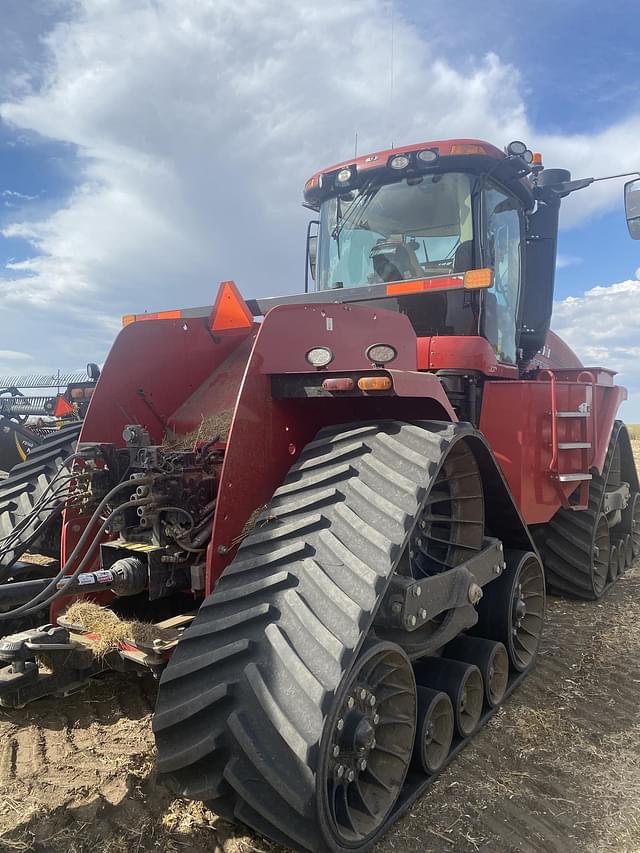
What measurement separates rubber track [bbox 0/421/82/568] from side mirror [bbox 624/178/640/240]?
4.31m

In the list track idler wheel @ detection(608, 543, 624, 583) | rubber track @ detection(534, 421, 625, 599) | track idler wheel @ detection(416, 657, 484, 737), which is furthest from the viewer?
track idler wheel @ detection(608, 543, 624, 583)

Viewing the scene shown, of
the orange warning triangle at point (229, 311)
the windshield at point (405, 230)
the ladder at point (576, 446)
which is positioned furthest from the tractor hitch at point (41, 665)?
the ladder at point (576, 446)

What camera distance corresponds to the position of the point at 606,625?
5465 millimetres

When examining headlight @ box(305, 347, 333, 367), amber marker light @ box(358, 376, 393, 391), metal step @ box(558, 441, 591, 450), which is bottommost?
metal step @ box(558, 441, 591, 450)

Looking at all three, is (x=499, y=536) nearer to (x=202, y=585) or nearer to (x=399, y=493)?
(x=399, y=493)

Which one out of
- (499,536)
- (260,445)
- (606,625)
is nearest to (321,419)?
(260,445)

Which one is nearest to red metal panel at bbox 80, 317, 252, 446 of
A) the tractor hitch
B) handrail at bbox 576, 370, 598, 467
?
the tractor hitch

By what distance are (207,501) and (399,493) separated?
98 cm

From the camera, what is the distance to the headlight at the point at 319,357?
9.97 ft

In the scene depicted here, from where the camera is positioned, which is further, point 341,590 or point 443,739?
point 443,739

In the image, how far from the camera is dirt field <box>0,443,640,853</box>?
8.11 ft

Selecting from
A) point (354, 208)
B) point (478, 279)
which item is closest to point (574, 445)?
point (478, 279)

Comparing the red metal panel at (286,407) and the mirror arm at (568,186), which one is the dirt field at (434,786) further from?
the mirror arm at (568,186)

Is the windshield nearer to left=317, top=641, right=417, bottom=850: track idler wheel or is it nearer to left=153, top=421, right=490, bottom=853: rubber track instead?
left=153, top=421, right=490, bottom=853: rubber track
